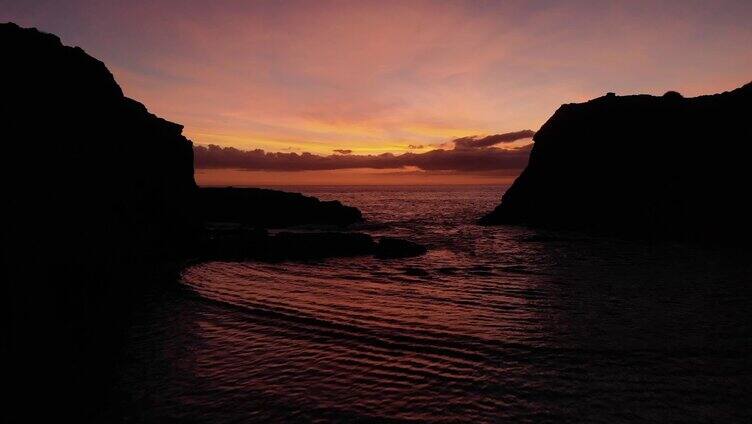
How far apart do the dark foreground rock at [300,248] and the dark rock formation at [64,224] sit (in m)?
4.78

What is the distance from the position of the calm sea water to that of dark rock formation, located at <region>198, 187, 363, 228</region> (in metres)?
37.1

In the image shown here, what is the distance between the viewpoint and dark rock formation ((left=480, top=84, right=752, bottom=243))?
40094mm

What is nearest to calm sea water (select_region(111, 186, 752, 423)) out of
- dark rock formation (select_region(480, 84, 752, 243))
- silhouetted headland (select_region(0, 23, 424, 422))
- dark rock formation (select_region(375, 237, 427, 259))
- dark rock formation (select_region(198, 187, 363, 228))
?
silhouetted headland (select_region(0, 23, 424, 422))

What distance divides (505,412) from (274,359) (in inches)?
224

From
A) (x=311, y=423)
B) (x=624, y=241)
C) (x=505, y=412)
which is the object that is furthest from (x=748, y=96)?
(x=311, y=423)

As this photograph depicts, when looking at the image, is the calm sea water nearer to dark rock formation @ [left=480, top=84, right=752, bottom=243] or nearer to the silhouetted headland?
the silhouetted headland

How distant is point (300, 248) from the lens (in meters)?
29.1

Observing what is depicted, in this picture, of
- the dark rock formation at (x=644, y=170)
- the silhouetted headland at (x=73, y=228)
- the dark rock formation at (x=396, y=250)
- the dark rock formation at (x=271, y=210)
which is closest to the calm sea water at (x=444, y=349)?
the silhouetted headland at (x=73, y=228)

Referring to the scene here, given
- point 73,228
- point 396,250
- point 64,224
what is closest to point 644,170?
point 396,250

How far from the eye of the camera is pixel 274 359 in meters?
10.5

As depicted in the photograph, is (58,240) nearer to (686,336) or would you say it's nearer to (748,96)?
(686,336)

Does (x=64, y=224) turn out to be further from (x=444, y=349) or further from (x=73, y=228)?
(x=444, y=349)

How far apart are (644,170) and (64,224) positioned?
176 feet

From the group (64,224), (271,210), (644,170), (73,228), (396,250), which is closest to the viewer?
(64,224)
